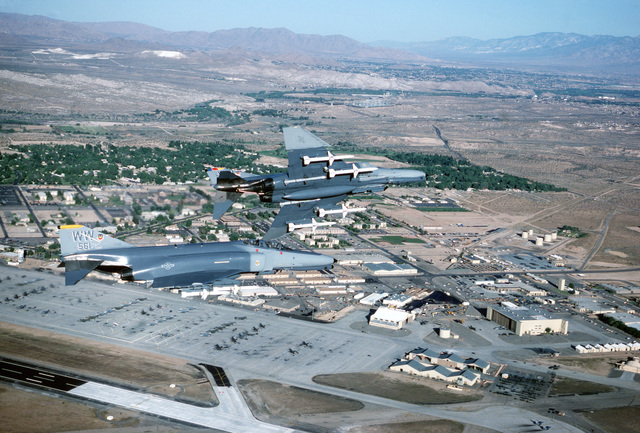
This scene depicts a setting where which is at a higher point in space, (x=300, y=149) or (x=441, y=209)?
(x=300, y=149)

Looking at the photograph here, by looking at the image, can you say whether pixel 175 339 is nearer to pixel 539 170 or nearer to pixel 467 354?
pixel 467 354

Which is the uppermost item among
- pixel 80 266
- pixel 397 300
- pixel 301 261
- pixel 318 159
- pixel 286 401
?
pixel 318 159

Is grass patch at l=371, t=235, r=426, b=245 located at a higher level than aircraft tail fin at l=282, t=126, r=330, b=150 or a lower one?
lower

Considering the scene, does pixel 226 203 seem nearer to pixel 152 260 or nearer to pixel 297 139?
→ pixel 297 139

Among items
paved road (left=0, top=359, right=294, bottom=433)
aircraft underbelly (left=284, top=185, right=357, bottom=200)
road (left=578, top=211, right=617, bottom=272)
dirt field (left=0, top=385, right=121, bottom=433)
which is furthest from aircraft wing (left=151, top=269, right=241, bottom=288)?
road (left=578, top=211, right=617, bottom=272)

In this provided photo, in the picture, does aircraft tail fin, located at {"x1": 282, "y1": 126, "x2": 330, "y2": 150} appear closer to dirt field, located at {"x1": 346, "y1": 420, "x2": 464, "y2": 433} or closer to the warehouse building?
dirt field, located at {"x1": 346, "y1": 420, "x2": 464, "y2": 433}

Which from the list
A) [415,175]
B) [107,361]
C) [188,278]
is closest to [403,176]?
[415,175]

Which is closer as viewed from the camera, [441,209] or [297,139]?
[297,139]
